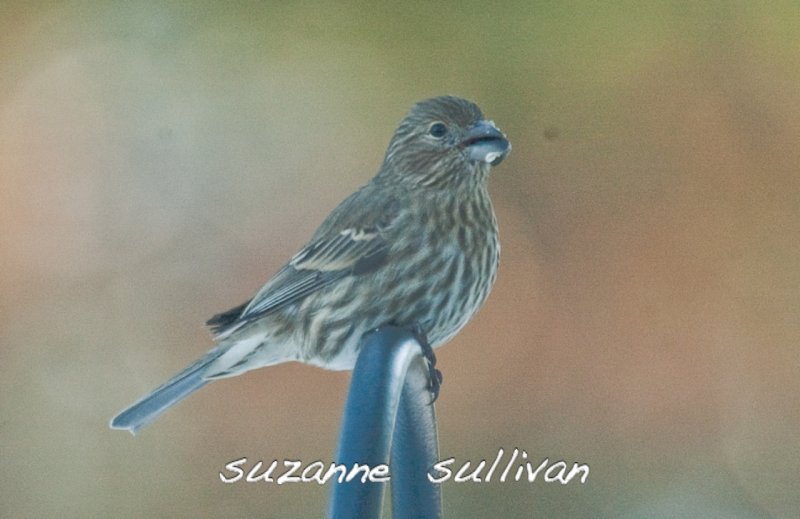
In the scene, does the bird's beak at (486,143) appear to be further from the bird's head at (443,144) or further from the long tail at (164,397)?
the long tail at (164,397)

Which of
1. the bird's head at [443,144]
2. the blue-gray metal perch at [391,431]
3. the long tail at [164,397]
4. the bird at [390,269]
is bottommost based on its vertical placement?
the blue-gray metal perch at [391,431]

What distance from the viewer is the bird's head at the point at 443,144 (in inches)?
137

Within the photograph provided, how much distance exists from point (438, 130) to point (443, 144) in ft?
0.18

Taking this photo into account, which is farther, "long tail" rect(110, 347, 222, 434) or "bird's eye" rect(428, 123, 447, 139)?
"bird's eye" rect(428, 123, 447, 139)

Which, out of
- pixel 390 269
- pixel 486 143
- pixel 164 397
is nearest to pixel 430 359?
pixel 390 269

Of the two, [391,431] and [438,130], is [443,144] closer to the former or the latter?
[438,130]

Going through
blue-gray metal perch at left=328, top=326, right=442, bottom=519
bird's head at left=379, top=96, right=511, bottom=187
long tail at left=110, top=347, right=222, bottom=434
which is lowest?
blue-gray metal perch at left=328, top=326, right=442, bottom=519

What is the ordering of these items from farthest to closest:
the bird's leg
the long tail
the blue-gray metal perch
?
the long tail < the bird's leg < the blue-gray metal perch

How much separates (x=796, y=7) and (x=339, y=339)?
2.35 meters

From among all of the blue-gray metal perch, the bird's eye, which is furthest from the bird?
the blue-gray metal perch

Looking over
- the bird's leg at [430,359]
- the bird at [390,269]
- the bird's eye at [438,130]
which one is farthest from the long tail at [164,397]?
the bird's eye at [438,130]

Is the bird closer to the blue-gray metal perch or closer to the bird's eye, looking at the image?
the bird's eye

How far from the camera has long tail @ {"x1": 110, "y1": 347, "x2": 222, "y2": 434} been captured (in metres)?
3.47

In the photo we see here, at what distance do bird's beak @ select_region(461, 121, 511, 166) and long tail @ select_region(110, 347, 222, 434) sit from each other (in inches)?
34.6
